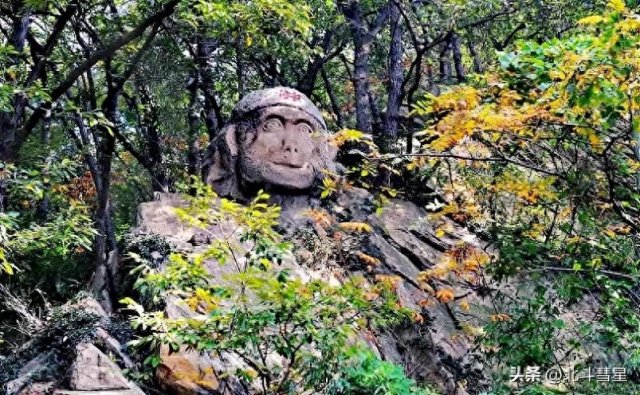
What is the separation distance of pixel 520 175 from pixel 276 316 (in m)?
3.33

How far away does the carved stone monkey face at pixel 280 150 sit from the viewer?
8.12 m

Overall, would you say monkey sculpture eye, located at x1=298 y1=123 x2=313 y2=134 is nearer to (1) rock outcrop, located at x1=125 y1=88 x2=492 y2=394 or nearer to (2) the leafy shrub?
(1) rock outcrop, located at x1=125 y1=88 x2=492 y2=394

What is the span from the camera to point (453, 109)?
5.06 meters

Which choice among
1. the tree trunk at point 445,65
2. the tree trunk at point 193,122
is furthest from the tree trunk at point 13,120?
the tree trunk at point 445,65

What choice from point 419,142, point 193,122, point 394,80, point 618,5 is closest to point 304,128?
point 419,142

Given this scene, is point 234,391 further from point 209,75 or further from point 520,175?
point 209,75

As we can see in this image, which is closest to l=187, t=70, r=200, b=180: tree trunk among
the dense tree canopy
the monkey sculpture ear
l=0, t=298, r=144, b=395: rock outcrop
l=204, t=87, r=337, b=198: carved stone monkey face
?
the dense tree canopy

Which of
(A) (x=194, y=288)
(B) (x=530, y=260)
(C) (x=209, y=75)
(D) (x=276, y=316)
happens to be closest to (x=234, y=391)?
(A) (x=194, y=288)

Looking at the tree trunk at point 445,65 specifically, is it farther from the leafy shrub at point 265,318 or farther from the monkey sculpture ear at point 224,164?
the leafy shrub at point 265,318

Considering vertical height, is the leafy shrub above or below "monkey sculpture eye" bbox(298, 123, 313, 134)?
below

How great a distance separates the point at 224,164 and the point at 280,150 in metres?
0.73

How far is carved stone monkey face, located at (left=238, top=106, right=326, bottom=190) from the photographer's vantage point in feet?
26.6

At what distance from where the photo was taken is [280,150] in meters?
8.23

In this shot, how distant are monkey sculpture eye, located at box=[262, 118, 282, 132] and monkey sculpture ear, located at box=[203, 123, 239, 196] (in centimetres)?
41
